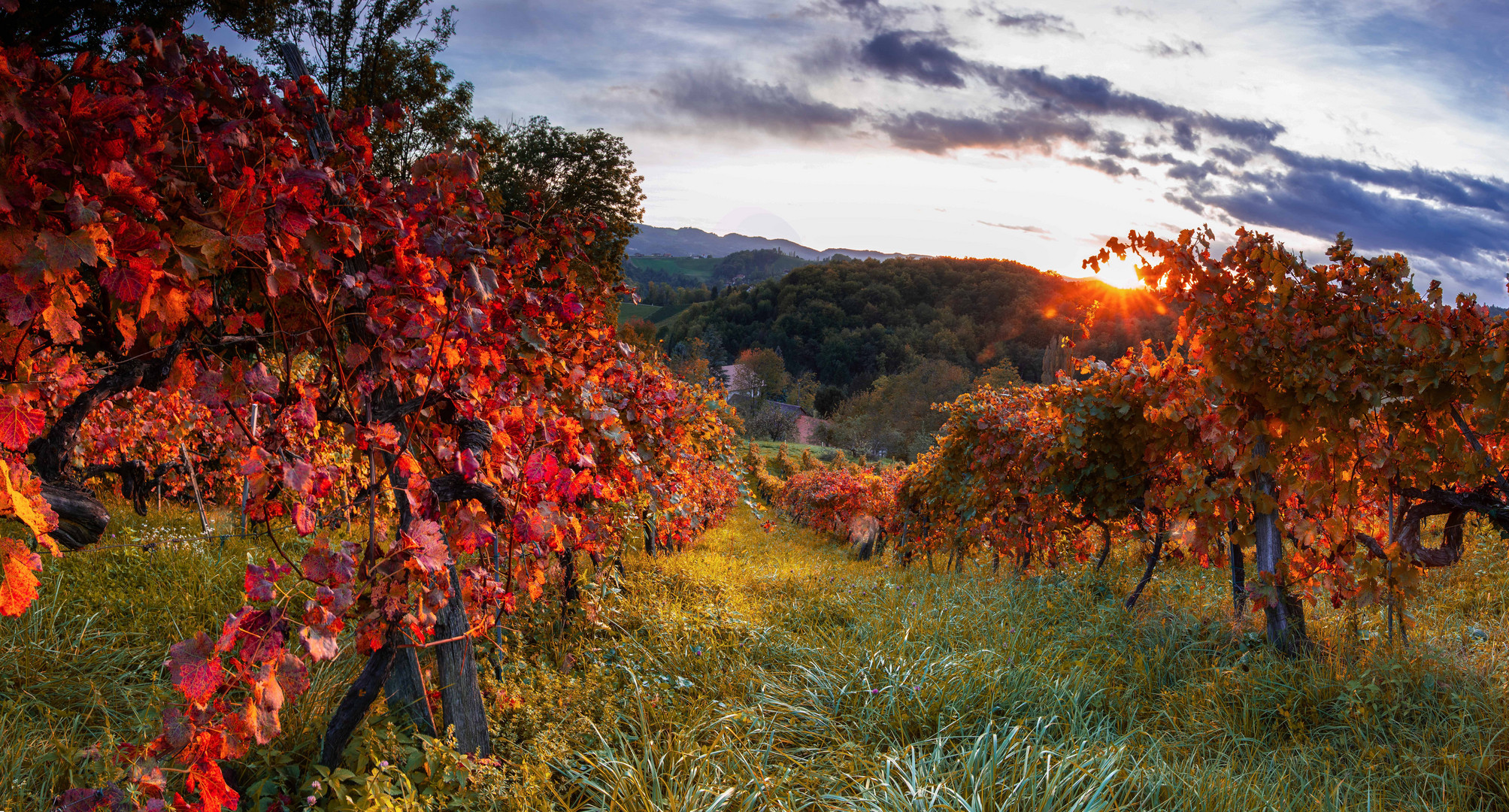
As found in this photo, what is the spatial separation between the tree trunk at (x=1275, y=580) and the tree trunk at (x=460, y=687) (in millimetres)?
4181

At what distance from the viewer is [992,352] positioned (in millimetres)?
55125

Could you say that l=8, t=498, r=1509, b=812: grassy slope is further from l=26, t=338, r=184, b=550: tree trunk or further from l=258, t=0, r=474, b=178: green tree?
l=258, t=0, r=474, b=178: green tree

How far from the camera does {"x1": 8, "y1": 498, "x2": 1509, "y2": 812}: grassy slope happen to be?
2.71 metres

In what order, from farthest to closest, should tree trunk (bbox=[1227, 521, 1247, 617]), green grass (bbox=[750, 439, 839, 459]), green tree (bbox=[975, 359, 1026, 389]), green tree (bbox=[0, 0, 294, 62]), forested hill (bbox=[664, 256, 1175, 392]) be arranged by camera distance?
1. forested hill (bbox=[664, 256, 1175, 392])
2. green tree (bbox=[975, 359, 1026, 389])
3. green grass (bbox=[750, 439, 839, 459])
4. green tree (bbox=[0, 0, 294, 62])
5. tree trunk (bbox=[1227, 521, 1247, 617])

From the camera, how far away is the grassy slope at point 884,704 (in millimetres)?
2709

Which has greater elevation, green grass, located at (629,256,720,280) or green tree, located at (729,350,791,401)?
green grass, located at (629,256,720,280)

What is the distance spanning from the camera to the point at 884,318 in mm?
65688

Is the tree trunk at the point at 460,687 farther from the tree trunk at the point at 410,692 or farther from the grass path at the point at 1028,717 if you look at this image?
the grass path at the point at 1028,717

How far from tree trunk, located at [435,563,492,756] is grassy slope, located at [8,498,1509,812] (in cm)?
21

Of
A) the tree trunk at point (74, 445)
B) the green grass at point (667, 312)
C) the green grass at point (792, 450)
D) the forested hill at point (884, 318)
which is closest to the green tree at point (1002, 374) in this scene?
the forested hill at point (884, 318)

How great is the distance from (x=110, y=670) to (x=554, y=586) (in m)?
2.14

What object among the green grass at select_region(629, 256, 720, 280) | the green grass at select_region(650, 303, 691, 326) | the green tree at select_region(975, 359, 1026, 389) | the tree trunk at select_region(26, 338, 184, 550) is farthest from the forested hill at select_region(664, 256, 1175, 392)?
the green grass at select_region(629, 256, 720, 280)

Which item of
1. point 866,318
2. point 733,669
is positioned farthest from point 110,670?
point 866,318

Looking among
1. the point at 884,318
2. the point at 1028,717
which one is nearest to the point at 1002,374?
the point at 884,318
